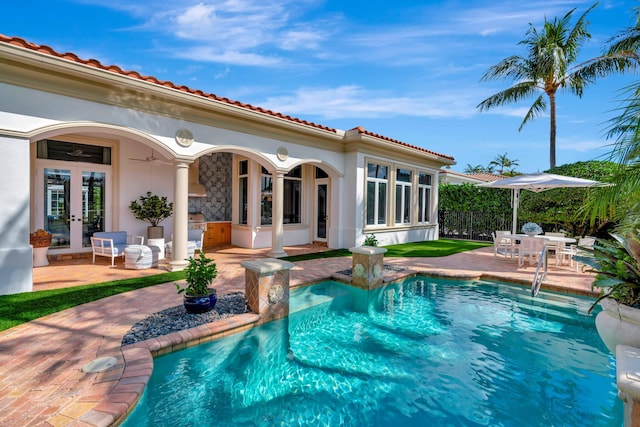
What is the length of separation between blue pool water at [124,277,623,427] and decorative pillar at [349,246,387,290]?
1.28 meters

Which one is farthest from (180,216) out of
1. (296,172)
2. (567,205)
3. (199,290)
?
(567,205)

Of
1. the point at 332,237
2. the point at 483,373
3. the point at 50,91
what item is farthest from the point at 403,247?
the point at 50,91

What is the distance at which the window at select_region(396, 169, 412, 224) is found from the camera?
48.4ft

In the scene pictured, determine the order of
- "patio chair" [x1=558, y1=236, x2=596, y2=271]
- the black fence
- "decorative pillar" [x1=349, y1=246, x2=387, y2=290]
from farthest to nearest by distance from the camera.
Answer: the black fence, "patio chair" [x1=558, y1=236, x2=596, y2=271], "decorative pillar" [x1=349, y1=246, x2=387, y2=290]

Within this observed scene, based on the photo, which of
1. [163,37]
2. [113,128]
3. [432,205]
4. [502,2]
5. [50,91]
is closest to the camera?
[50,91]

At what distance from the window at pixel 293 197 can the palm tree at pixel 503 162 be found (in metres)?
46.8

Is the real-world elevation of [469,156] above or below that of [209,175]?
above

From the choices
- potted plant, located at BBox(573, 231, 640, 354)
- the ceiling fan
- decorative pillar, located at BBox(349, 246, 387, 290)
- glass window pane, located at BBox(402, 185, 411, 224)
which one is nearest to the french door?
the ceiling fan

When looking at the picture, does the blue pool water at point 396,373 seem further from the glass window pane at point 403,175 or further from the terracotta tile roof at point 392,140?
the glass window pane at point 403,175

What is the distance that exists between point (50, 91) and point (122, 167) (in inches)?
173

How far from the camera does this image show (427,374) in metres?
4.08

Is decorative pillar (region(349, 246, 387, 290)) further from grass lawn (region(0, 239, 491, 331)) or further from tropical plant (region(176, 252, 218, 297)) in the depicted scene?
grass lawn (region(0, 239, 491, 331))

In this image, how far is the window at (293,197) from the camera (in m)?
13.4

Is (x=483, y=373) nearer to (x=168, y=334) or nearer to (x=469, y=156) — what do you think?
(x=168, y=334)
